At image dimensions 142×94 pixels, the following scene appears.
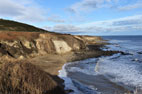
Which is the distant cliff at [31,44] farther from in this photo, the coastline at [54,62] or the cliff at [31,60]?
the coastline at [54,62]

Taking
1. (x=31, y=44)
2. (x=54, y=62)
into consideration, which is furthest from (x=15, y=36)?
(x=54, y=62)

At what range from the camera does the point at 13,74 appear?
18.6ft

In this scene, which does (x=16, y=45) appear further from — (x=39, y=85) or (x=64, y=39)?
(x=39, y=85)

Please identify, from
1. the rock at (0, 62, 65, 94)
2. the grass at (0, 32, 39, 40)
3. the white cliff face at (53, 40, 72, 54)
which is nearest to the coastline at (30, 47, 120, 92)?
the rock at (0, 62, 65, 94)

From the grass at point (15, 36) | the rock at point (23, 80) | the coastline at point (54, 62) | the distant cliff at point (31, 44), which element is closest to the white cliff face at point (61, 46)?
the distant cliff at point (31, 44)

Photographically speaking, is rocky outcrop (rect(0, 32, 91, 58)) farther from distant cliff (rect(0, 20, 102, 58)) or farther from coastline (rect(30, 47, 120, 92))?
coastline (rect(30, 47, 120, 92))

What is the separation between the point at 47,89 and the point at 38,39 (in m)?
21.2

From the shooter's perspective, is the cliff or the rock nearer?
the rock

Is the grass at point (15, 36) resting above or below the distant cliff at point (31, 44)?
above

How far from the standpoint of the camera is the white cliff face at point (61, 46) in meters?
→ 27.5

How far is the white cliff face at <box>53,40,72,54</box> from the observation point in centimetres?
2747

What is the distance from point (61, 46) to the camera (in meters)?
28.2

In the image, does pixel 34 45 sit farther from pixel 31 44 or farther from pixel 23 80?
pixel 23 80

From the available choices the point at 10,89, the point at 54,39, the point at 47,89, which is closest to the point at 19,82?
the point at 10,89
